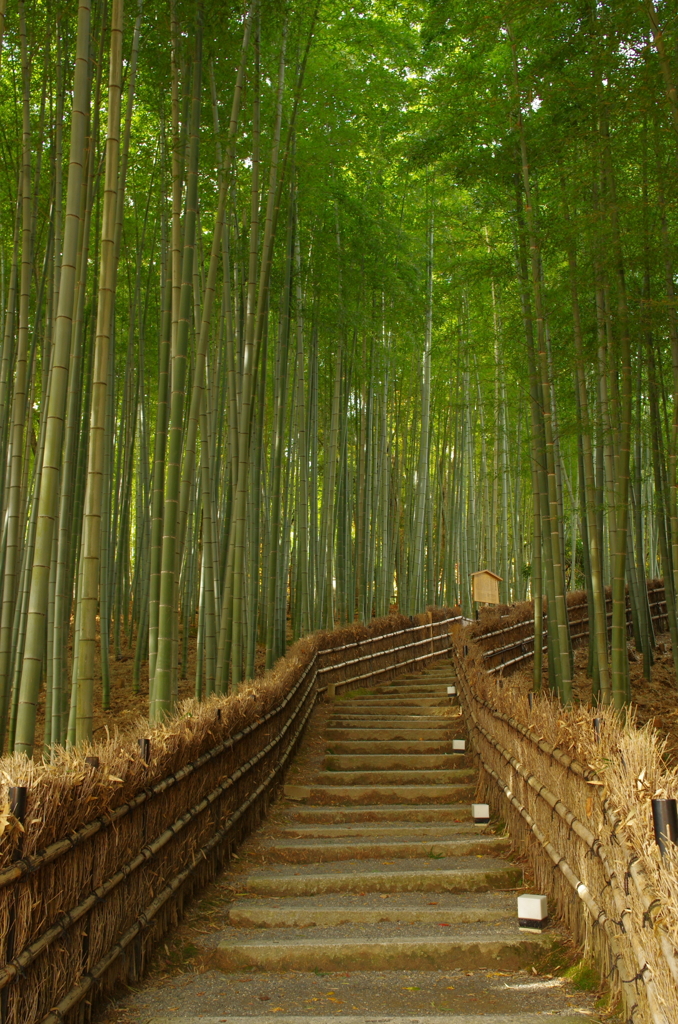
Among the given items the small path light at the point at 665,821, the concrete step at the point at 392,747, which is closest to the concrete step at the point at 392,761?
the concrete step at the point at 392,747

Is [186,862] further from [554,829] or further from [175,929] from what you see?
[554,829]

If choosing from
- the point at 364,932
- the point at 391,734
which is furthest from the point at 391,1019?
the point at 391,734

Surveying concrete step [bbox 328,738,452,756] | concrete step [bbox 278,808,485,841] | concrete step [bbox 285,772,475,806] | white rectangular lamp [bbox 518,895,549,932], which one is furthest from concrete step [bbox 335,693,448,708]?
white rectangular lamp [bbox 518,895,549,932]

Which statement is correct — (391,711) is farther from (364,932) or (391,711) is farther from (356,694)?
(364,932)

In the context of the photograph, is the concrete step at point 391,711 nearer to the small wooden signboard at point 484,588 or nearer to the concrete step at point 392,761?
the concrete step at point 392,761

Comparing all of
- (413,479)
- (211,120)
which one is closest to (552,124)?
(211,120)

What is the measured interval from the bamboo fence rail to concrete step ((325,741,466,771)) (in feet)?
3.48

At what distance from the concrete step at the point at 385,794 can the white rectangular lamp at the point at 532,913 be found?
191cm

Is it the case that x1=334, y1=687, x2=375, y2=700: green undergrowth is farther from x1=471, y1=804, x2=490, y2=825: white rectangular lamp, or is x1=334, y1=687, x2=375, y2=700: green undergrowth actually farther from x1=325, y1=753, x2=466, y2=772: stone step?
x1=471, y1=804, x2=490, y2=825: white rectangular lamp

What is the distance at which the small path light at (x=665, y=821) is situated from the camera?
5.69 feet

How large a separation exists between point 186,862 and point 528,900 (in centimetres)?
117

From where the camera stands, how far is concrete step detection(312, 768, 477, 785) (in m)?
4.90

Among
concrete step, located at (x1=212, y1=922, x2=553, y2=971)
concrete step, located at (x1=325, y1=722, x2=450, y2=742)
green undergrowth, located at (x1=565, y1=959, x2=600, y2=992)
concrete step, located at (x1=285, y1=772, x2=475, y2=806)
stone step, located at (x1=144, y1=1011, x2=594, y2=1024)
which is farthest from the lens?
concrete step, located at (x1=325, y1=722, x2=450, y2=742)

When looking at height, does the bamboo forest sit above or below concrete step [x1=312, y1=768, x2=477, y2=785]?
above
